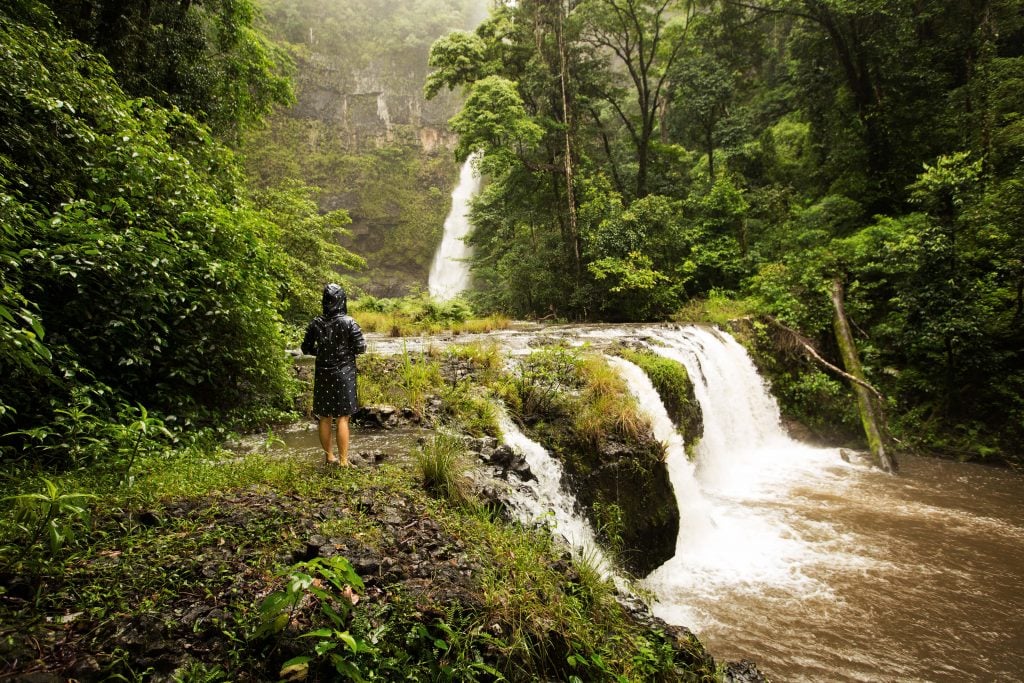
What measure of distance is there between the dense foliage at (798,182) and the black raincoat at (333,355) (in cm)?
1101

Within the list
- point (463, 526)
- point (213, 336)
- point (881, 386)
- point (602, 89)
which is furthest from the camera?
point (602, 89)

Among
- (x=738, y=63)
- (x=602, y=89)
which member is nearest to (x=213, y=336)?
(x=602, y=89)

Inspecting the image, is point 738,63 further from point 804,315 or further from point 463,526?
point 463,526

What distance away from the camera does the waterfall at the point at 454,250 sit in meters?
32.3

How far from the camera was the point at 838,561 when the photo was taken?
5492 millimetres

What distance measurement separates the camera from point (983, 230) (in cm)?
858

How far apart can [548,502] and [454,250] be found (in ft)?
101

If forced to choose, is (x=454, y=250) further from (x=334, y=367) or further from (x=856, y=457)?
(x=334, y=367)

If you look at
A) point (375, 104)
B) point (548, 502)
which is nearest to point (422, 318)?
point (548, 502)

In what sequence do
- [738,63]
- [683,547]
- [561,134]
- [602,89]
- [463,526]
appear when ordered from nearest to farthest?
[463,526] < [683,547] < [561,134] < [602,89] < [738,63]

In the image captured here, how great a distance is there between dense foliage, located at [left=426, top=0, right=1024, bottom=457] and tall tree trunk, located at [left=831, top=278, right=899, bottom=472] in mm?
411

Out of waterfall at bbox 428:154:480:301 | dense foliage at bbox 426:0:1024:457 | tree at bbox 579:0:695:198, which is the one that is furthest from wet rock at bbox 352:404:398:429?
waterfall at bbox 428:154:480:301

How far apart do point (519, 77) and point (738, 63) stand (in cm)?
1098

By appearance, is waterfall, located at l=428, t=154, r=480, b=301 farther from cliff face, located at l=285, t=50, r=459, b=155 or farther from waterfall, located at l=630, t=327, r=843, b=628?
waterfall, located at l=630, t=327, r=843, b=628
